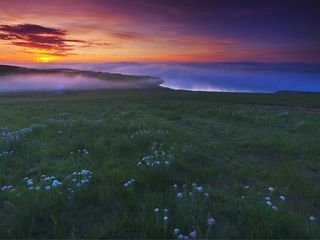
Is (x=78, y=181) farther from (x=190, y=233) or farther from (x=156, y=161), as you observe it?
(x=190, y=233)

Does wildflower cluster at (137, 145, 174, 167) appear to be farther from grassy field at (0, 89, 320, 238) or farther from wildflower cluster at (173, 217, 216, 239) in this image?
wildflower cluster at (173, 217, 216, 239)

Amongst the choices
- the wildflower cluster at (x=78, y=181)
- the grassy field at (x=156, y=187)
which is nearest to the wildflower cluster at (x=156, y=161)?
the grassy field at (x=156, y=187)

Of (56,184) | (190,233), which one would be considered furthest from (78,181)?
(190,233)

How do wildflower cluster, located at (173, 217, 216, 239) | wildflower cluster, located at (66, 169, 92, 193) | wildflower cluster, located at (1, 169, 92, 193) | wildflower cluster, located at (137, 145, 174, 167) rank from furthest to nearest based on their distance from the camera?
wildflower cluster, located at (137, 145, 174, 167) < wildflower cluster, located at (66, 169, 92, 193) < wildflower cluster, located at (1, 169, 92, 193) < wildflower cluster, located at (173, 217, 216, 239)

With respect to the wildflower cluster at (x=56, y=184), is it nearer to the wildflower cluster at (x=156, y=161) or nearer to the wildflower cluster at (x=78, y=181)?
the wildflower cluster at (x=78, y=181)

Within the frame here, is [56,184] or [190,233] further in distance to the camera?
[56,184]

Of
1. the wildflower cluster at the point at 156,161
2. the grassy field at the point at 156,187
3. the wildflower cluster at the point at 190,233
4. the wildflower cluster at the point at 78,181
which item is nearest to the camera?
the wildflower cluster at the point at 190,233

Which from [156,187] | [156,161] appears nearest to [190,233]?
[156,187]

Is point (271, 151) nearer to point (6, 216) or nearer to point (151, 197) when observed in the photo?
point (151, 197)

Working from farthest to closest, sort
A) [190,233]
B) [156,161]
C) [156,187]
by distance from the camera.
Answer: [156,161] → [156,187] → [190,233]

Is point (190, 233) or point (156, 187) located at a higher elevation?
point (190, 233)

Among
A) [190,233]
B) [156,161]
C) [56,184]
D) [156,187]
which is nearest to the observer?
[190,233]

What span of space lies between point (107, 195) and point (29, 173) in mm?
3394

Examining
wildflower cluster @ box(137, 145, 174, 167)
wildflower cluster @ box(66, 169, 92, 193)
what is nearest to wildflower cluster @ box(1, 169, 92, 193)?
wildflower cluster @ box(66, 169, 92, 193)
